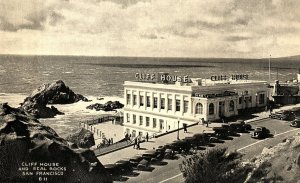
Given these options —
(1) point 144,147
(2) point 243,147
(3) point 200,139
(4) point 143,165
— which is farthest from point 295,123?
(4) point 143,165

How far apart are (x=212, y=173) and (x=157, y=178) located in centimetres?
529

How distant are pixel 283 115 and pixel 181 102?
12211mm

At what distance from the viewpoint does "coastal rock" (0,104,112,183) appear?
28984 millimetres

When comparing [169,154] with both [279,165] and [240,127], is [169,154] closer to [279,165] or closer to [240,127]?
[279,165]

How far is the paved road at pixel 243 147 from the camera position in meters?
32.6

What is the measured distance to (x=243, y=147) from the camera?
1549 inches

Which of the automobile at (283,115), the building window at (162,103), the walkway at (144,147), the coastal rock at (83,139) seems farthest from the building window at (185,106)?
the coastal rock at (83,139)

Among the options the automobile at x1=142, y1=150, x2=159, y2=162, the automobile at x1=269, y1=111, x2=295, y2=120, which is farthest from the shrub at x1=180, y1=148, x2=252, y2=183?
the automobile at x1=269, y1=111, x2=295, y2=120

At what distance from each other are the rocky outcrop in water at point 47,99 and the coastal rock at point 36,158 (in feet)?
184

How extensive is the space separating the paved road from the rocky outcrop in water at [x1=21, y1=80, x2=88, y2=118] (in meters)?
48.6

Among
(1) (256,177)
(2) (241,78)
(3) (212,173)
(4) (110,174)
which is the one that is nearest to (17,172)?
(4) (110,174)

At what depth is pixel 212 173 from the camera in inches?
1132

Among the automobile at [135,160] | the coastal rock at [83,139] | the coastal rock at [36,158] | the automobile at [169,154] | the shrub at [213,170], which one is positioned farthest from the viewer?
the coastal rock at [83,139]

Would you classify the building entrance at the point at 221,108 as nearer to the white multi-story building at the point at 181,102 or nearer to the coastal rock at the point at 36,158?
the white multi-story building at the point at 181,102
